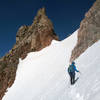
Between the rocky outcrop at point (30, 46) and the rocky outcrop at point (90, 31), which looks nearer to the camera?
the rocky outcrop at point (90, 31)

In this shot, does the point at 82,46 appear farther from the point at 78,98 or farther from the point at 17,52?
the point at 17,52

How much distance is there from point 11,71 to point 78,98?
31420mm

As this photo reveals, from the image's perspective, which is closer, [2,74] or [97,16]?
[97,16]

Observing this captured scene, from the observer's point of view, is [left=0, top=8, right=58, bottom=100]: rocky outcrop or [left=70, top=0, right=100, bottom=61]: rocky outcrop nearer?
[left=70, top=0, right=100, bottom=61]: rocky outcrop

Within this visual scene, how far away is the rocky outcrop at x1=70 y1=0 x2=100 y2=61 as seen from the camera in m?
19.8

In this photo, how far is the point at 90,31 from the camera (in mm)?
20766

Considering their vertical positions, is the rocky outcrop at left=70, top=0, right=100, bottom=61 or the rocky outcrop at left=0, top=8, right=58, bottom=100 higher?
the rocky outcrop at left=0, top=8, right=58, bottom=100

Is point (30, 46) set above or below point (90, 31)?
above

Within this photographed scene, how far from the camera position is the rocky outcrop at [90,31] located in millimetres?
19766

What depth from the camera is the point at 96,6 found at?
21859 millimetres

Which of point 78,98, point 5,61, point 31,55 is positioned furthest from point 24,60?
point 78,98

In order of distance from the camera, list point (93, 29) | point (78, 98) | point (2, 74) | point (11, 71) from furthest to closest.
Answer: point (2, 74)
point (11, 71)
point (93, 29)
point (78, 98)

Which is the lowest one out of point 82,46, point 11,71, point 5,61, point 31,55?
point 82,46

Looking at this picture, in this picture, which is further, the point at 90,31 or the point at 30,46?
the point at 30,46
